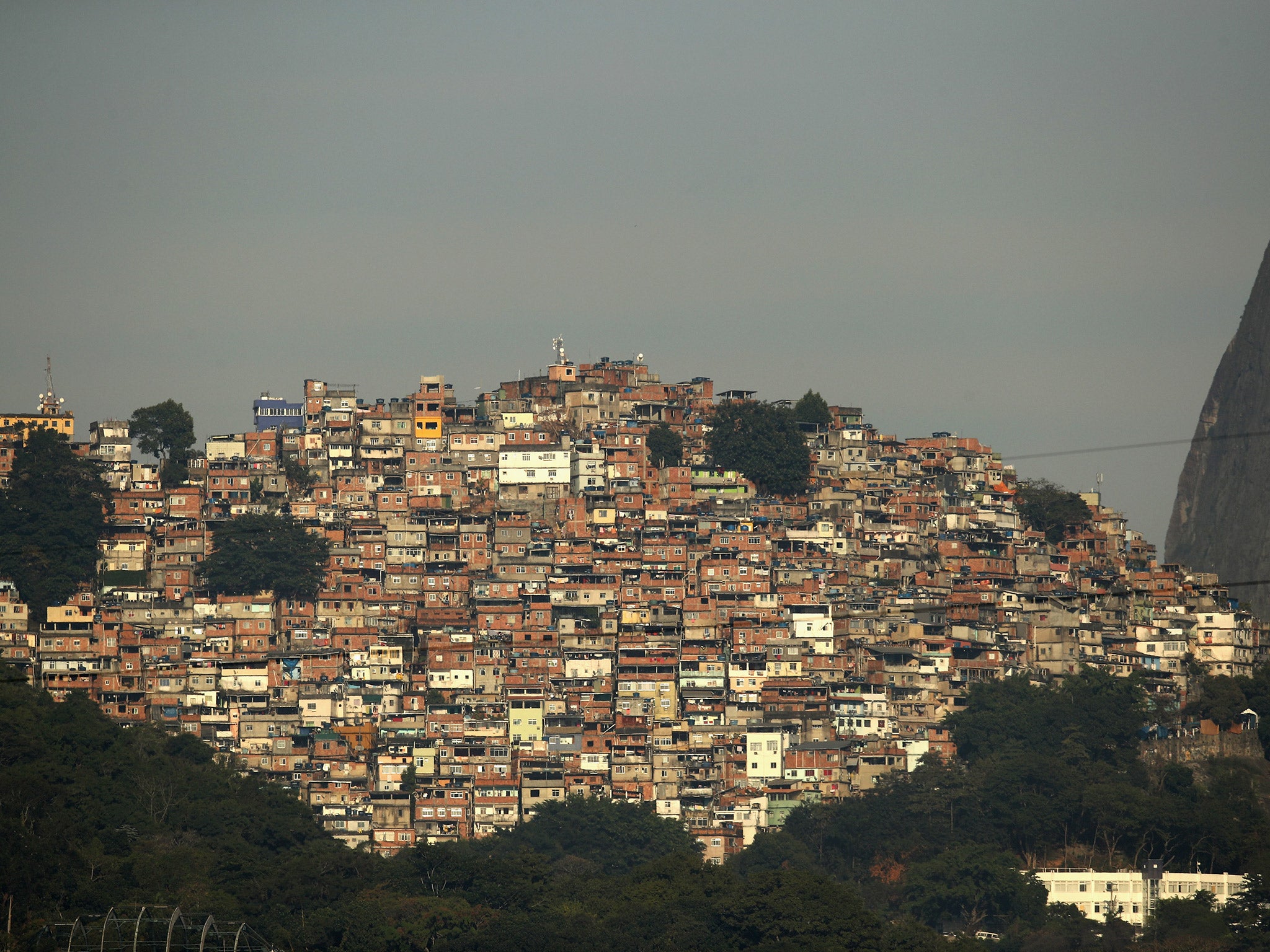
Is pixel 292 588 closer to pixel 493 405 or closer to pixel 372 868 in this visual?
pixel 493 405

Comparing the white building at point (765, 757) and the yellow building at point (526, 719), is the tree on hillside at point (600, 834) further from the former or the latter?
the white building at point (765, 757)

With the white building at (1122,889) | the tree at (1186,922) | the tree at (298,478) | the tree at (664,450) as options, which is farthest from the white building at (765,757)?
the tree at (298,478)

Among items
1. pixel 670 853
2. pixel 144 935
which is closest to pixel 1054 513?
pixel 670 853

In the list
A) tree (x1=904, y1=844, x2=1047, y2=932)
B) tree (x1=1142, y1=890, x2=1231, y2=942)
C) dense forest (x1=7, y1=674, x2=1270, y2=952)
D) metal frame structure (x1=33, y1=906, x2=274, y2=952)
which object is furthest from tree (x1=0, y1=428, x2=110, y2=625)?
tree (x1=1142, y1=890, x2=1231, y2=942)

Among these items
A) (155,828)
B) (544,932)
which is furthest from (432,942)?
(155,828)

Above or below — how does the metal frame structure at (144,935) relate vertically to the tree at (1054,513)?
below

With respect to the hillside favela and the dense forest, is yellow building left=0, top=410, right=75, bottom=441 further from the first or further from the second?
the dense forest
